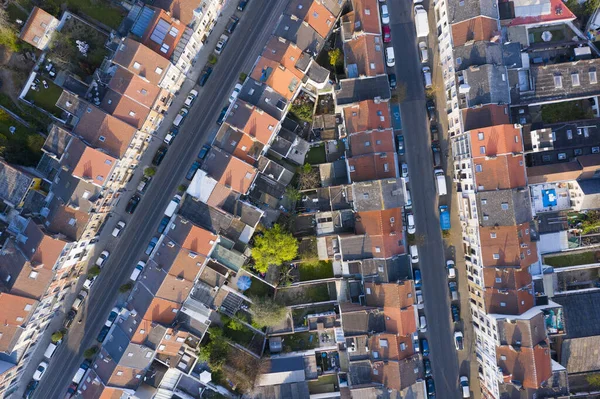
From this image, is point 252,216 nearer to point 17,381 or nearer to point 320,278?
point 320,278

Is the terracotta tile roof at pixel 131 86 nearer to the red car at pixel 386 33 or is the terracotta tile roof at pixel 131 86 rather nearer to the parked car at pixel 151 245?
the parked car at pixel 151 245

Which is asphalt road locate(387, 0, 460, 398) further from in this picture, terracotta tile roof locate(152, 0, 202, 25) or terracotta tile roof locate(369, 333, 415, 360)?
terracotta tile roof locate(152, 0, 202, 25)

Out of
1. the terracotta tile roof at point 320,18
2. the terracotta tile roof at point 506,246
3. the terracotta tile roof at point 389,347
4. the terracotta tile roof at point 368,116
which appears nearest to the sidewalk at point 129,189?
the terracotta tile roof at point 320,18

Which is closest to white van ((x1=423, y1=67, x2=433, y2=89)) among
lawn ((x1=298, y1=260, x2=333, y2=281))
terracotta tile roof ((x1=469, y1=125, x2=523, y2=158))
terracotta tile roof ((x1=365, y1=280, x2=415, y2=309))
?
terracotta tile roof ((x1=469, y1=125, x2=523, y2=158))

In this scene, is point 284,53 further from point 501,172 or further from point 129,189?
point 501,172

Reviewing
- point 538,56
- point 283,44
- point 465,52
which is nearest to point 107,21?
point 283,44

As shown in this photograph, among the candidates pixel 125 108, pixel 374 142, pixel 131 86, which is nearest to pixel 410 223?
pixel 374 142
